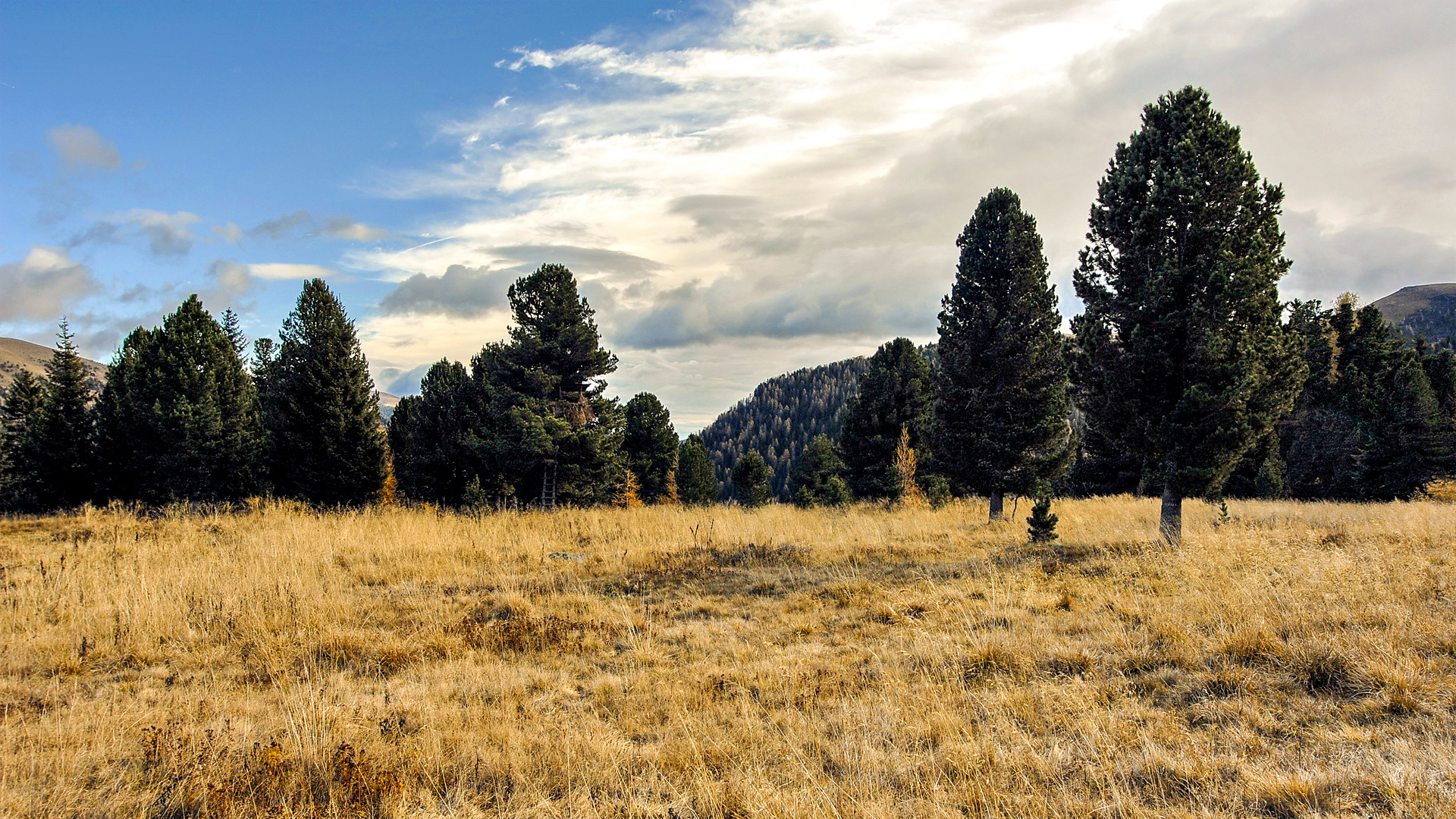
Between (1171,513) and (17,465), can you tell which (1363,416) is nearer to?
(1171,513)

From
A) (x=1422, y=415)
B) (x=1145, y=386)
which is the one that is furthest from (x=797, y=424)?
(x=1145, y=386)

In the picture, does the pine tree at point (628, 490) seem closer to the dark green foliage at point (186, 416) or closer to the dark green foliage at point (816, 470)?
the dark green foliage at point (816, 470)

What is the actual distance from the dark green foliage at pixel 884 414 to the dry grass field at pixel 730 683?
62.1 ft

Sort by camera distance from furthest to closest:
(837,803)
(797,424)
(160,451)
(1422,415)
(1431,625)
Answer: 1. (797,424)
2. (1422,415)
3. (160,451)
4. (1431,625)
5. (837,803)

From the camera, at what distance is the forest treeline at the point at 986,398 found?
10328 millimetres

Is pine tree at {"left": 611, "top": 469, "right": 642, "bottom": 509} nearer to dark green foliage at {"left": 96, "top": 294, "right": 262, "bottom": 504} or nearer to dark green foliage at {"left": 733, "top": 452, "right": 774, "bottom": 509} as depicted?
dark green foliage at {"left": 733, "top": 452, "right": 774, "bottom": 509}

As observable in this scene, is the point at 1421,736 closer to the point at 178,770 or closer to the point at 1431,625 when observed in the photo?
the point at 1431,625

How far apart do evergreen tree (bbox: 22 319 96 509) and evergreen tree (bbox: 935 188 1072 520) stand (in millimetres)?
36521

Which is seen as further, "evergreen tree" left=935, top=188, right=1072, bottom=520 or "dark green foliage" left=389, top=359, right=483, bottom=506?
"dark green foliage" left=389, top=359, right=483, bottom=506

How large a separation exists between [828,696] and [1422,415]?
39.7 metres

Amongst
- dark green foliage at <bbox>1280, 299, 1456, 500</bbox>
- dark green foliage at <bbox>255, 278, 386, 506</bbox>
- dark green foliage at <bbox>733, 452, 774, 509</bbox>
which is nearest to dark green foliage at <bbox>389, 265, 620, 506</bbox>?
dark green foliage at <bbox>255, 278, 386, 506</bbox>

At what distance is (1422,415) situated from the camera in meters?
28.5

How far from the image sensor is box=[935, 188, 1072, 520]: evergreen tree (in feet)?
50.9

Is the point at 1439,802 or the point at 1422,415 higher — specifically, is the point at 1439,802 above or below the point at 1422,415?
below
